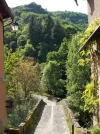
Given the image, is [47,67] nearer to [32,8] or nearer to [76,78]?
[76,78]

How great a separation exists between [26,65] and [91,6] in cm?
2441

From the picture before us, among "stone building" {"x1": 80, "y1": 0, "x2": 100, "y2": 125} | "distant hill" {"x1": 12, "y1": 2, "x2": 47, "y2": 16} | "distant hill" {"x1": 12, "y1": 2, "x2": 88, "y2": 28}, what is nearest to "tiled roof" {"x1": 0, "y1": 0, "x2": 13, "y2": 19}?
"stone building" {"x1": 80, "y1": 0, "x2": 100, "y2": 125}

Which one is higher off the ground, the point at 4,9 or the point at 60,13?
the point at 60,13

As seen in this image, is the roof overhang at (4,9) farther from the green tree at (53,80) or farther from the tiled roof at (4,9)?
the green tree at (53,80)

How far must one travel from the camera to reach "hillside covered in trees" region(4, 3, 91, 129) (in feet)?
106

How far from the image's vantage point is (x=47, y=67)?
5866 centimetres

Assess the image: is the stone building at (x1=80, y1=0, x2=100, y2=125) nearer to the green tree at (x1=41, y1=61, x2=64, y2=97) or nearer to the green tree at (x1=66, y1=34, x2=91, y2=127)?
the green tree at (x1=66, y1=34, x2=91, y2=127)

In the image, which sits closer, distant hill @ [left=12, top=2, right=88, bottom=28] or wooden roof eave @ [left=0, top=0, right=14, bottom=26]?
wooden roof eave @ [left=0, top=0, right=14, bottom=26]

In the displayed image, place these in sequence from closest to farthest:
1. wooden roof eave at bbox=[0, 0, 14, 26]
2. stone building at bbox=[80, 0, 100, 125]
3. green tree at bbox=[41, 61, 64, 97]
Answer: wooden roof eave at bbox=[0, 0, 14, 26], stone building at bbox=[80, 0, 100, 125], green tree at bbox=[41, 61, 64, 97]

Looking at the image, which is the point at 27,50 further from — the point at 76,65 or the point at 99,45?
the point at 99,45

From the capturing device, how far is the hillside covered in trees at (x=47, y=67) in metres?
32.3

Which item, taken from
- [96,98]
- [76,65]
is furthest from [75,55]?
[96,98]

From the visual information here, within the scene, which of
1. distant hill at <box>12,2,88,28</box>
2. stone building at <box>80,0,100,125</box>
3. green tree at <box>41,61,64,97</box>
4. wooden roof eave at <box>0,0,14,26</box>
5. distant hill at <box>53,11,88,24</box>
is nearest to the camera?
wooden roof eave at <box>0,0,14,26</box>

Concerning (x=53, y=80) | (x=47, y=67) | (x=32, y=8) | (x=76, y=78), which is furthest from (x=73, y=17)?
(x=76, y=78)
